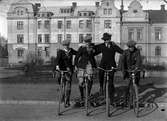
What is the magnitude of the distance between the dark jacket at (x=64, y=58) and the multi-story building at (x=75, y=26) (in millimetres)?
421

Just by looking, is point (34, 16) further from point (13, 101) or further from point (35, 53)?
point (13, 101)

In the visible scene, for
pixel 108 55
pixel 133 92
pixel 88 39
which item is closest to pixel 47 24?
pixel 88 39

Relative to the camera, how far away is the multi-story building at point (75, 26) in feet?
23.0

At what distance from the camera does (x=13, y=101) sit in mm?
7664

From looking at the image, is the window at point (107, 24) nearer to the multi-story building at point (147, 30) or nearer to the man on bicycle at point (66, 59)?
the multi-story building at point (147, 30)

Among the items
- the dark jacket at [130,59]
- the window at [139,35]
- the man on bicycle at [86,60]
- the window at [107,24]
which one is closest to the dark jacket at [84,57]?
the man on bicycle at [86,60]

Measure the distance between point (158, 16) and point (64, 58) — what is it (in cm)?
232

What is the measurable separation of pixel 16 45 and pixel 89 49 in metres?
1.88

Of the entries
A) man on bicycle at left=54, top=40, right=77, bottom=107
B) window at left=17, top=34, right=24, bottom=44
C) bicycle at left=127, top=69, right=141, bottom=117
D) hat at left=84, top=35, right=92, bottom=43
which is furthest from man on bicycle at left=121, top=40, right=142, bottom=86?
window at left=17, top=34, right=24, bottom=44

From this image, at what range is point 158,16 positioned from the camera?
6.94m

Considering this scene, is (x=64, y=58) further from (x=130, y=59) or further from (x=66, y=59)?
(x=130, y=59)

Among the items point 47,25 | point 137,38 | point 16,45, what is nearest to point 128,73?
point 137,38

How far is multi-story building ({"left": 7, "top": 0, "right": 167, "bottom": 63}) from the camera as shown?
7.01 metres

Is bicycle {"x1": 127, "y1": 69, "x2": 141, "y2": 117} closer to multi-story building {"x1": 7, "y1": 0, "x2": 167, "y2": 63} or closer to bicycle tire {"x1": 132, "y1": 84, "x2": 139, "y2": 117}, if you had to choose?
bicycle tire {"x1": 132, "y1": 84, "x2": 139, "y2": 117}
